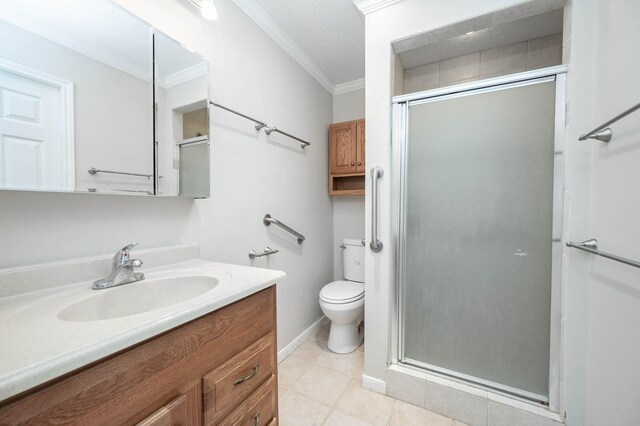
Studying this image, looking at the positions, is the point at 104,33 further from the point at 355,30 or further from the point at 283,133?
the point at 355,30

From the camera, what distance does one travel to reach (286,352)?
1878 mm

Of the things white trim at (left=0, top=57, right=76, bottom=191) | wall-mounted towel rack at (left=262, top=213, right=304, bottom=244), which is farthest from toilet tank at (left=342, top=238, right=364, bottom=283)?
white trim at (left=0, top=57, right=76, bottom=191)

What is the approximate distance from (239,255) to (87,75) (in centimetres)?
104

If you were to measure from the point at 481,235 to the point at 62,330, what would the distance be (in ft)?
5.36

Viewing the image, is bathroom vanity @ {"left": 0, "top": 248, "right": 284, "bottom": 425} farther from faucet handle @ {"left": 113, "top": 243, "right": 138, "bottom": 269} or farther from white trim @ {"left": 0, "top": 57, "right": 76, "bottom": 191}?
white trim @ {"left": 0, "top": 57, "right": 76, "bottom": 191}

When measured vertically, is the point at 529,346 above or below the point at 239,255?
below

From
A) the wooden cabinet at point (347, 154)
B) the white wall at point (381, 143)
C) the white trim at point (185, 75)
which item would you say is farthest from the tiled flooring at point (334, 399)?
the white trim at point (185, 75)

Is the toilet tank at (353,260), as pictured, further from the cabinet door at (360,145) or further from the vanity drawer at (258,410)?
the vanity drawer at (258,410)

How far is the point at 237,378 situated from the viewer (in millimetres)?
794

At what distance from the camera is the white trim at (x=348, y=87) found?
248cm

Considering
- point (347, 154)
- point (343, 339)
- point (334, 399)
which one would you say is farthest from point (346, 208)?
point (334, 399)

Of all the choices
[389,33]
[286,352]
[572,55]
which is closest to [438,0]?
[389,33]

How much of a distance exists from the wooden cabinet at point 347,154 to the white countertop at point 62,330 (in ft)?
5.62

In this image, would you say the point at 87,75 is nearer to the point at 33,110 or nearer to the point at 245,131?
the point at 33,110
